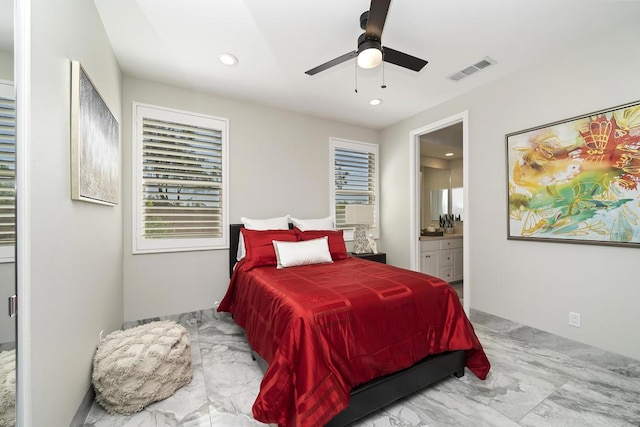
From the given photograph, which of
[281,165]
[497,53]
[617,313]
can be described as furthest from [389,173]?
[617,313]

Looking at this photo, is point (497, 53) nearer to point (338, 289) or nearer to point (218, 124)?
point (338, 289)

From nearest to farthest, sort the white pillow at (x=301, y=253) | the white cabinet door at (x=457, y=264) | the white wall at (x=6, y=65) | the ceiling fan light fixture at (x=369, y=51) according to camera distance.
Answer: the white wall at (x=6, y=65)
the ceiling fan light fixture at (x=369, y=51)
the white pillow at (x=301, y=253)
the white cabinet door at (x=457, y=264)

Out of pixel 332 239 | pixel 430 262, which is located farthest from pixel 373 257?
pixel 430 262

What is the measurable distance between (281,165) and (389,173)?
183 centimetres

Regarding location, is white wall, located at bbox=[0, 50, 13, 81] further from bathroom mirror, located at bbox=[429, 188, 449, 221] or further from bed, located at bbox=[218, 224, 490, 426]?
bathroom mirror, located at bbox=[429, 188, 449, 221]

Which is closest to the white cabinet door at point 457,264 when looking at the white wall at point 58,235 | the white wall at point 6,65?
the white wall at point 58,235

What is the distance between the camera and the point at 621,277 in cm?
211

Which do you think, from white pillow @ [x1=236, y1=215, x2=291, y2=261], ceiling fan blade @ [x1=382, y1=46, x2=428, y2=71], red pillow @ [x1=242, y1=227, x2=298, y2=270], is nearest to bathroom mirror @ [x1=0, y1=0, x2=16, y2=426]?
red pillow @ [x1=242, y1=227, x2=298, y2=270]

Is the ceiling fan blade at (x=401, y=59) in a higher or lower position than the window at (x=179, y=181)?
higher

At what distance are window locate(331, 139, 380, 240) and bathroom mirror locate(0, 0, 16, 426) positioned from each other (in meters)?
3.42

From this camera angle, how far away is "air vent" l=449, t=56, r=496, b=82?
2.59 meters

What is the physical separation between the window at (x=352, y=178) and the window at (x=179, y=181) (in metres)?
1.70

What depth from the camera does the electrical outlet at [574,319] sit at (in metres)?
2.33

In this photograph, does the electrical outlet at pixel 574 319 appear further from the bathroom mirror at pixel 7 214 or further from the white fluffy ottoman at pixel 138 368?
the bathroom mirror at pixel 7 214
